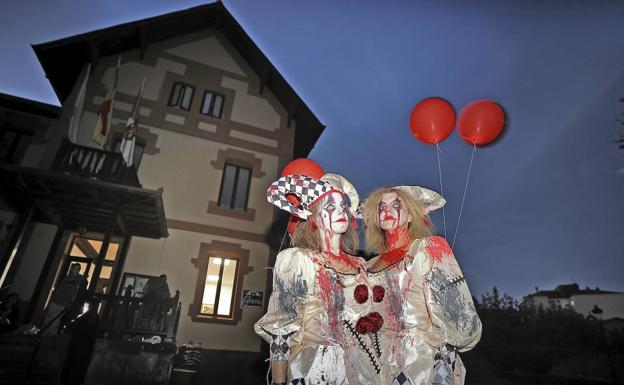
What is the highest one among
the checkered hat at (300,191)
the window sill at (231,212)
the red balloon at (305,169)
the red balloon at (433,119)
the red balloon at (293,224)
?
the window sill at (231,212)

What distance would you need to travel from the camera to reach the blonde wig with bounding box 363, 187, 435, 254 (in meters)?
2.73

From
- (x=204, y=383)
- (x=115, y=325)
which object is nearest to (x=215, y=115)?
(x=115, y=325)

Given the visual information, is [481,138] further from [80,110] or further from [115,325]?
[80,110]

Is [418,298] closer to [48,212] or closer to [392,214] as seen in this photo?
[392,214]

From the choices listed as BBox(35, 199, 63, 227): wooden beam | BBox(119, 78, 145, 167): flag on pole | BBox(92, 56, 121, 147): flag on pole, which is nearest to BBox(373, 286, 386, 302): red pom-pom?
BBox(119, 78, 145, 167): flag on pole

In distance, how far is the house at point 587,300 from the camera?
113 feet

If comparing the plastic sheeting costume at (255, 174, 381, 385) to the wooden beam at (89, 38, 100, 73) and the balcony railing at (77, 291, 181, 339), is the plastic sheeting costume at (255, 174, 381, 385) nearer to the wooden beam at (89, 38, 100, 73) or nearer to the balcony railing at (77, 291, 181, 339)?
the balcony railing at (77, 291, 181, 339)

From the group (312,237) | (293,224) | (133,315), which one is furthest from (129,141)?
(312,237)

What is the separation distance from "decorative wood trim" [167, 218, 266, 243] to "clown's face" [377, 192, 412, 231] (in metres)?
8.07

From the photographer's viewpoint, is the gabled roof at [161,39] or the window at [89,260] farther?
the gabled roof at [161,39]

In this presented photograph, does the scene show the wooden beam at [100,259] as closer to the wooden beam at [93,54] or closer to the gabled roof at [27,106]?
the gabled roof at [27,106]

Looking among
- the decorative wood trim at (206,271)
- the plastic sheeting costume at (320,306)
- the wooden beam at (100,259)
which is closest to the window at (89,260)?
the wooden beam at (100,259)

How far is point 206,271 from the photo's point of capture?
31.4 feet

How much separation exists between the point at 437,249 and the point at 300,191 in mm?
1145
